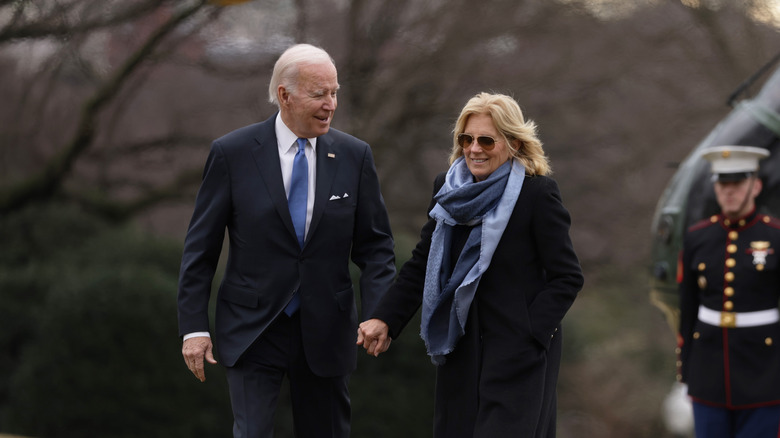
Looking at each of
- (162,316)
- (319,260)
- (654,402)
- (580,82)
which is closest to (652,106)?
(580,82)

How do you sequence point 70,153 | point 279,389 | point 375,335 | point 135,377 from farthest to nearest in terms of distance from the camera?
point 70,153 → point 135,377 → point 279,389 → point 375,335

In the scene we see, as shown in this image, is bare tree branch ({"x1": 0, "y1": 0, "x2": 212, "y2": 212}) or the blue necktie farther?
bare tree branch ({"x1": 0, "y1": 0, "x2": 212, "y2": 212})

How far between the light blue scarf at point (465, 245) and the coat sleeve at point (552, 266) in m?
0.10

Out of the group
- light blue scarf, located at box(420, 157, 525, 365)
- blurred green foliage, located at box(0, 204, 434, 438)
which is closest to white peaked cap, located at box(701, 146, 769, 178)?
light blue scarf, located at box(420, 157, 525, 365)

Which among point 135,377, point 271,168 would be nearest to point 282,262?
point 271,168

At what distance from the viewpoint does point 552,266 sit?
3.54 meters

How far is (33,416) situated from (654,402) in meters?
5.76

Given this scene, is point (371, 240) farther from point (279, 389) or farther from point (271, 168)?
point (279, 389)

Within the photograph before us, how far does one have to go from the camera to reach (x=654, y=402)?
10656 mm

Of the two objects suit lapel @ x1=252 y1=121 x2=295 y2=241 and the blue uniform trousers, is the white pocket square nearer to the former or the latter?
suit lapel @ x1=252 y1=121 x2=295 y2=241

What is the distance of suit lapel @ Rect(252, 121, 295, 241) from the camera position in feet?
12.7

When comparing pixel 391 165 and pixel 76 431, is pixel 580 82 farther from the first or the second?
pixel 76 431

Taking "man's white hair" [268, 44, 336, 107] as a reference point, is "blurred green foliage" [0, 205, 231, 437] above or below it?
below

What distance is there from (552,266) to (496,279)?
0.18 metres
